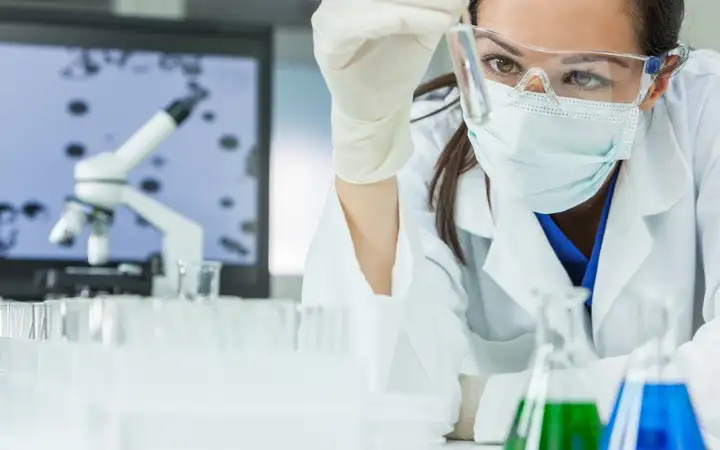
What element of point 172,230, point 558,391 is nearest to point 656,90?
point 558,391

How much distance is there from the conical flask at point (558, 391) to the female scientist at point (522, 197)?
40 centimetres

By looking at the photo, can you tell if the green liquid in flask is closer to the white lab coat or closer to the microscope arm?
the white lab coat

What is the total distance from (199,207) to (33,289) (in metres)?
0.70

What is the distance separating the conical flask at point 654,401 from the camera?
55 centimetres

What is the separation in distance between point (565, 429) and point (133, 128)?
293cm

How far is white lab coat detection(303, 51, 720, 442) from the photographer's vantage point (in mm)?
1414

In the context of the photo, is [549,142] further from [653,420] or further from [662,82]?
[653,420]

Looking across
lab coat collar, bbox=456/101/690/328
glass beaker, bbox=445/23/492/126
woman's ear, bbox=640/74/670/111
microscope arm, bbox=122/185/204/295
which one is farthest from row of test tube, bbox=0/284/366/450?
microscope arm, bbox=122/185/204/295

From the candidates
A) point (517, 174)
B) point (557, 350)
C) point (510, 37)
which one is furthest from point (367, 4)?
point (517, 174)

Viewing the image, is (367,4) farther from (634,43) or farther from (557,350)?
(634,43)

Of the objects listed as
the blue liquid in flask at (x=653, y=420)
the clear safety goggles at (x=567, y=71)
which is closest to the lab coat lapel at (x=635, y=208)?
the clear safety goggles at (x=567, y=71)

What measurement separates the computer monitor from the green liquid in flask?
274 centimetres

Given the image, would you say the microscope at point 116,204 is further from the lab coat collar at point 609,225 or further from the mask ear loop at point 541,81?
the mask ear loop at point 541,81

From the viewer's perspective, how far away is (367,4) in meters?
0.77
